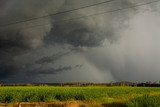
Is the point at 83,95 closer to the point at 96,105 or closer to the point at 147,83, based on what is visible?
the point at 96,105

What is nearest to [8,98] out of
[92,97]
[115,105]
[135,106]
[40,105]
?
[92,97]

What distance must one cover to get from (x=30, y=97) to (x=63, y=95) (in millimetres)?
5010

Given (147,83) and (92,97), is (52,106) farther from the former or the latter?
(147,83)

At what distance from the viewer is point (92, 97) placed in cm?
4953

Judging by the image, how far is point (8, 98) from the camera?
46.3 meters

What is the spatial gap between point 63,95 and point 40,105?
19.7 meters

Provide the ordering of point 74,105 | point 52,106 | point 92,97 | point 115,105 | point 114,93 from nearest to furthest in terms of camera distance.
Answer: point 74,105, point 52,106, point 115,105, point 92,97, point 114,93

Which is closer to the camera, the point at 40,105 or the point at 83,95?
the point at 40,105

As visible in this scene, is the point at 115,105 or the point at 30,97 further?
the point at 30,97

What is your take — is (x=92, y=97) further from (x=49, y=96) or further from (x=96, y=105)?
(x=96, y=105)

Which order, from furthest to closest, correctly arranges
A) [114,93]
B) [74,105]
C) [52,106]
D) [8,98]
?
[114,93], [8,98], [52,106], [74,105]

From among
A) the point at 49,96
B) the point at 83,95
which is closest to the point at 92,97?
the point at 83,95

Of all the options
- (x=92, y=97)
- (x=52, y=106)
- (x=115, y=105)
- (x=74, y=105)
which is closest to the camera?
(x=74, y=105)

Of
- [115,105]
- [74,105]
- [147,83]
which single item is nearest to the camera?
[74,105]
